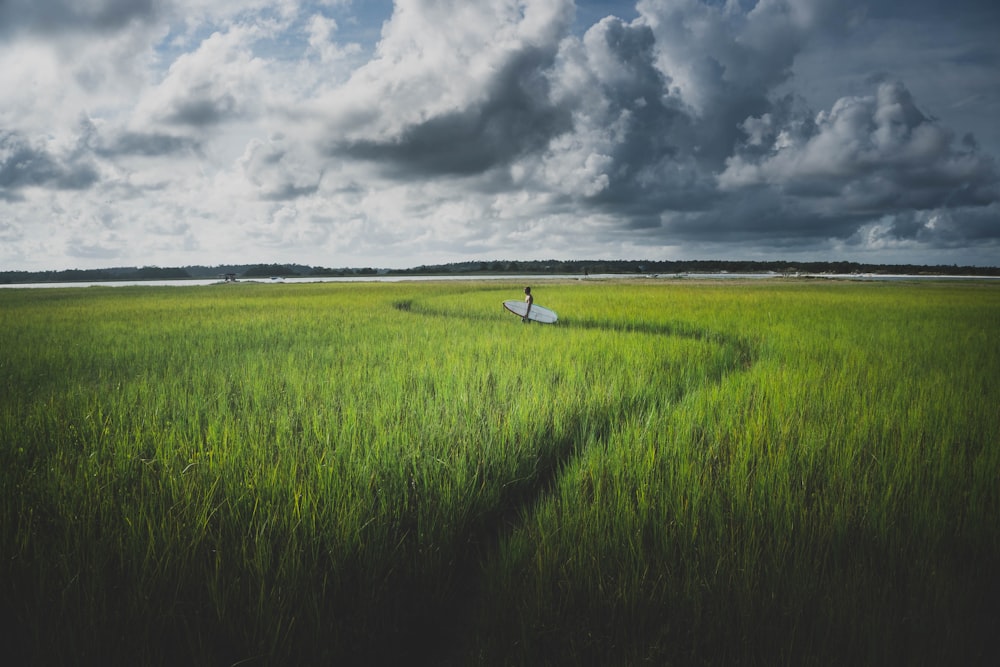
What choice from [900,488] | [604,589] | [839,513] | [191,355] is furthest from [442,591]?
[191,355]

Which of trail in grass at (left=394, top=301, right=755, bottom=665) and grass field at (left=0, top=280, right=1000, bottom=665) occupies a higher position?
grass field at (left=0, top=280, right=1000, bottom=665)

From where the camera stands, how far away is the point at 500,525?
294cm

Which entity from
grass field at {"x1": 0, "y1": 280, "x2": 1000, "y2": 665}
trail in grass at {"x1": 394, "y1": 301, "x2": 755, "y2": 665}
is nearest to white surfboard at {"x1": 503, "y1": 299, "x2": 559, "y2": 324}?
trail in grass at {"x1": 394, "y1": 301, "x2": 755, "y2": 665}

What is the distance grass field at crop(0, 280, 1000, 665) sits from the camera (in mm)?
1758

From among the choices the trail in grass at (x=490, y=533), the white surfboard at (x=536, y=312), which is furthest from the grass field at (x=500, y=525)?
the white surfboard at (x=536, y=312)

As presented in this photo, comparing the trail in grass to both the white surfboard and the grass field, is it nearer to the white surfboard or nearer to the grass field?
the grass field

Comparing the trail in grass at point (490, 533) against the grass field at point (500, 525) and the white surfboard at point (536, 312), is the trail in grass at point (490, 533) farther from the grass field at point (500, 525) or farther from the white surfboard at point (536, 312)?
the white surfboard at point (536, 312)

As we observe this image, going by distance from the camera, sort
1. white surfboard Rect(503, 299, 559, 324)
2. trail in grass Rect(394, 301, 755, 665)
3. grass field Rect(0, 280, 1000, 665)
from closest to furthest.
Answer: grass field Rect(0, 280, 1000, 665), trail in grass Rect(394, 301, 755, 665), white surfboard Rect(503, 299, 559, 324)

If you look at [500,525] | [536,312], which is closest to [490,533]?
[500,525]

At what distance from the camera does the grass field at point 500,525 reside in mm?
1758

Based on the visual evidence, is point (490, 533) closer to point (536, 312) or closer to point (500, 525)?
point (500, 525)

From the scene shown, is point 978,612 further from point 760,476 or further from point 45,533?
point 45,533

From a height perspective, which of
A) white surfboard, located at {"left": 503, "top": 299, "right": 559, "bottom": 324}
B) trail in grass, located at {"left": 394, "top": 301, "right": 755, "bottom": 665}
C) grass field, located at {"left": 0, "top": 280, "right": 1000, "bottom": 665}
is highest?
white surfboard, located at {"left": 503, "top": 299, "right": 559, "bottom": 324}

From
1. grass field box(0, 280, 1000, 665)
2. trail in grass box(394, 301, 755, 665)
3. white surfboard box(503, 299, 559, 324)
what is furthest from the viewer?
white surfboard box(503, 299, 559, 324)
